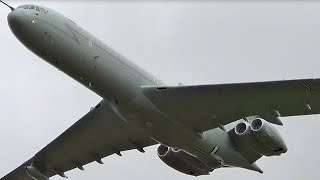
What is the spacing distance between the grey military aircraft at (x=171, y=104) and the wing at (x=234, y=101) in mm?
40

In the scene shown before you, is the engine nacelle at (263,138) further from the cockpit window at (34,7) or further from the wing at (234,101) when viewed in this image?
the cockpit window at (34,7)

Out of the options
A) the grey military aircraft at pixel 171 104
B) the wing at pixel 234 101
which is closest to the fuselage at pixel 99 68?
the grey military aircraft at pixel 171 104

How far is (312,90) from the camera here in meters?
26.1

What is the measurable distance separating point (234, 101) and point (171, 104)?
9.02 ft

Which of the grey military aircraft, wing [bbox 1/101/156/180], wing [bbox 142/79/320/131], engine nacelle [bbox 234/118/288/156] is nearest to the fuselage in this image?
the grey military aircraft

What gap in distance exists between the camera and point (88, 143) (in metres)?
33.6

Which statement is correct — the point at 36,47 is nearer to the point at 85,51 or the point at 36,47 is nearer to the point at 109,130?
the point at 85,51

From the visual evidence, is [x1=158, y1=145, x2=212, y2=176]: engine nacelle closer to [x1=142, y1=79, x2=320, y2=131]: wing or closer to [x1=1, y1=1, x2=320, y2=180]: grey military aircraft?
[x1=1, y1=1, x2=320, y2=180]: grey military aircraft

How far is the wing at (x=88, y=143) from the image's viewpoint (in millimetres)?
31609

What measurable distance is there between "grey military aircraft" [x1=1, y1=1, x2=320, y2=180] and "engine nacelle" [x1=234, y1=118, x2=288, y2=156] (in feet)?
0.15

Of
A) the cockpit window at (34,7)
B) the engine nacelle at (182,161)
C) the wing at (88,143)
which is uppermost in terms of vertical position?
the cockpit window at (34,7)

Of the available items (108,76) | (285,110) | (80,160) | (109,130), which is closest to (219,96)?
(285,110)

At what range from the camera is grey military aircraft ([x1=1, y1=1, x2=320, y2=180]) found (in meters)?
26.5

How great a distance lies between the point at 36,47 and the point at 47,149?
9503 millimetres
